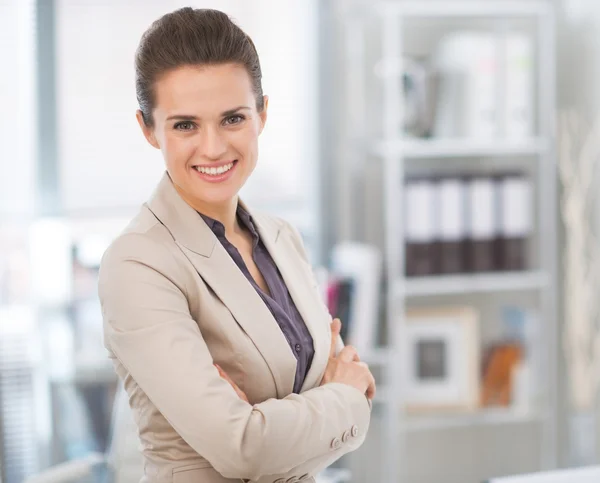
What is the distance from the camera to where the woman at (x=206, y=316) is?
49.4 inches

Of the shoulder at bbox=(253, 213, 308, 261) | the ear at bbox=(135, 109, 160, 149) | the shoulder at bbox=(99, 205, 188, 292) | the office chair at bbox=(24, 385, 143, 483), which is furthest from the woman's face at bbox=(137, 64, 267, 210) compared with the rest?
→ the office chair at bbox=(24, 385, 143, 483)

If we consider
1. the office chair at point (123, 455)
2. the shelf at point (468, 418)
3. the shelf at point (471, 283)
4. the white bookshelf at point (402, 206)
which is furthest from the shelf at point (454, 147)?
the office chair at point (123, 455)

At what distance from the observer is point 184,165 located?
1.37 meters

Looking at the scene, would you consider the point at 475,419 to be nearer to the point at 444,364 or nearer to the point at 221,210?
the point at 444,364

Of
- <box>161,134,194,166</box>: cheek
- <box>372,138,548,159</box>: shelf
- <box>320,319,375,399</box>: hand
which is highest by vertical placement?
<box>372,138,548,159</box>: shelf

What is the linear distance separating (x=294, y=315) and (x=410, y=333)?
1.91m

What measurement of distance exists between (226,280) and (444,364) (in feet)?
7.08

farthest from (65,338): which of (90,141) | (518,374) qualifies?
(518,374)

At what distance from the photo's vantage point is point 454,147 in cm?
327

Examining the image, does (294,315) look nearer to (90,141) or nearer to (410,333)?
(410,333)

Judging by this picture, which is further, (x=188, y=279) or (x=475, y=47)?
(x=475, y=47)

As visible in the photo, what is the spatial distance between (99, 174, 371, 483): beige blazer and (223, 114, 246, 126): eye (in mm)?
146

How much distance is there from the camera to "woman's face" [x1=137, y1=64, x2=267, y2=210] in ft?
4.31

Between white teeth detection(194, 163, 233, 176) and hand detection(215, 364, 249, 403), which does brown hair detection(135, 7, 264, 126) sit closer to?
white teeth detection(194, 163, 233, 176)
